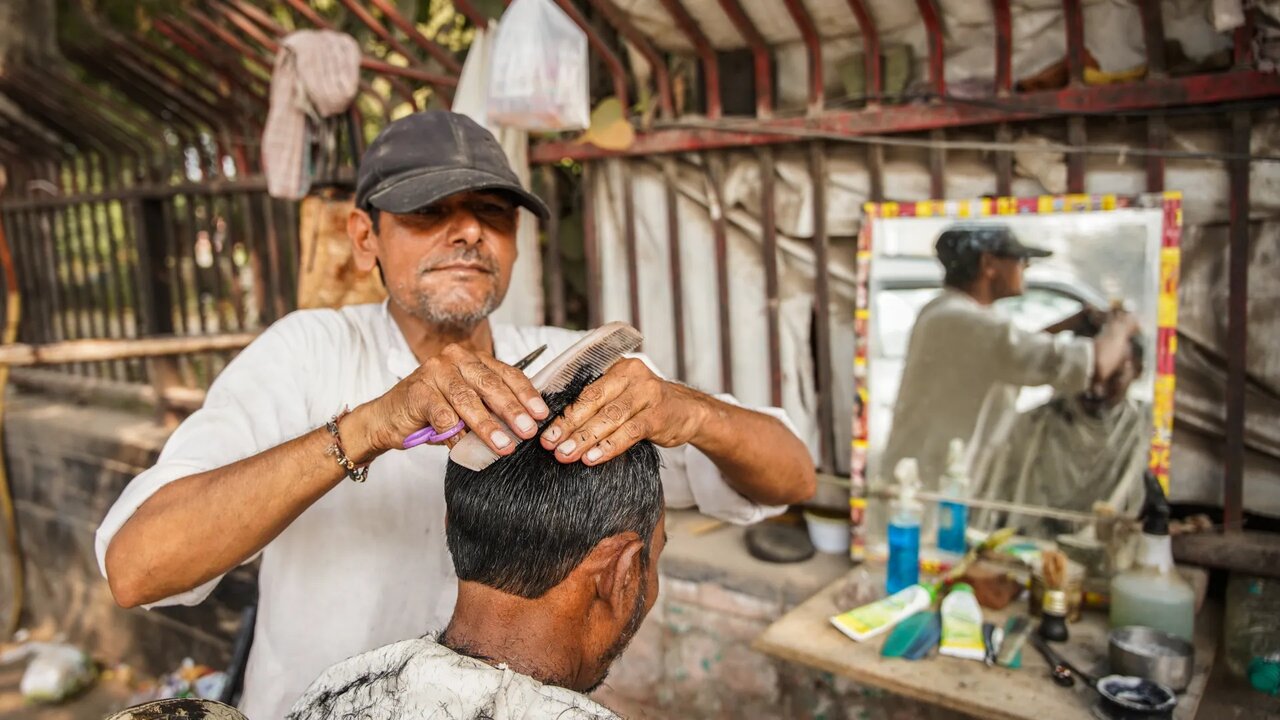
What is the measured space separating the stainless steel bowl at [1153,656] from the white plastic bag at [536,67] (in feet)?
6.85

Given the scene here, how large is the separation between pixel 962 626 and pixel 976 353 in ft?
2.67

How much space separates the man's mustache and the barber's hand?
23.0 inches

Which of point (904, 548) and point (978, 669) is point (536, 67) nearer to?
point (904, 548)

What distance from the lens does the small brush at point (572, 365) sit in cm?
113

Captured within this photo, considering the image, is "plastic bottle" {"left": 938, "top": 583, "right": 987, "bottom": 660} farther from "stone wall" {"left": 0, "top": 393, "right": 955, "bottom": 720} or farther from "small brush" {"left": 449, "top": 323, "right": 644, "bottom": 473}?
"small brush" {"left": 449, "top": 323, "right": 644, "bottom": 473}

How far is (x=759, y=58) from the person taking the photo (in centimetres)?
287

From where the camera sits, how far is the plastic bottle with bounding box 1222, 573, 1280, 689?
2.03m

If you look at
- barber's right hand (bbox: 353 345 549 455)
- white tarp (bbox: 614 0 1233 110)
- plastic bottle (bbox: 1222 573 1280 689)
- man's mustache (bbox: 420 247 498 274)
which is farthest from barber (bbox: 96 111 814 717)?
white tarp (bbox: 614 0 1233 110)

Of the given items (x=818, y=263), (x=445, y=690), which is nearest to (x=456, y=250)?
(x=445, y=690)

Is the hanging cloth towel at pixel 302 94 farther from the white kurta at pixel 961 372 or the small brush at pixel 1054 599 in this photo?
the small brush at pixel 1054 599

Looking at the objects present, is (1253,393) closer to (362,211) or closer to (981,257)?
(981,257)

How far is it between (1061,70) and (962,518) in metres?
1.29

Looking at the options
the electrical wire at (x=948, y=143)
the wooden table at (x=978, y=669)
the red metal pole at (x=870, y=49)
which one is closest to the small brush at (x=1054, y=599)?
the wooden table at (x=978, y=669)

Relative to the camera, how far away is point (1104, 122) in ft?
7.67
